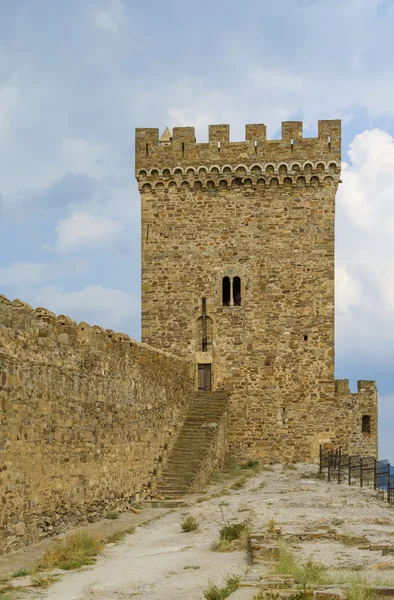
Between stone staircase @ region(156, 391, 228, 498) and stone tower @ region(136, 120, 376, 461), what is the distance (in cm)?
103

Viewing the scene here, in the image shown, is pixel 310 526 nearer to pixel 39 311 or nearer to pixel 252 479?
pixel 39 311

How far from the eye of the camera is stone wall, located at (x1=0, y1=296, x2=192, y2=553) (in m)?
12.6

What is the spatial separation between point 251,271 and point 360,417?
6.64 m

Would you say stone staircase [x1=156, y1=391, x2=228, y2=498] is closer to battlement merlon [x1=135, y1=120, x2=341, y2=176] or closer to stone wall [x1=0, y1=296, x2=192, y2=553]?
stone wall [x1=0, y1=296, x2=192, y2=553]

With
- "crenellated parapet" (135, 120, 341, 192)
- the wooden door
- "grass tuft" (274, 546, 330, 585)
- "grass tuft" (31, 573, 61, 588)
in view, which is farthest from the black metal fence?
"crenellated parapet" (135, 120, 341, 192)

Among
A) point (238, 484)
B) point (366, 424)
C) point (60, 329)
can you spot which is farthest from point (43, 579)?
point (366, 424)

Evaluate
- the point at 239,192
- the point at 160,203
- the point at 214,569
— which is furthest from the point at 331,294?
the point at 214,569

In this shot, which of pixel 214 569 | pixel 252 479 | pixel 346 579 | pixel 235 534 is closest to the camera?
pixel 346 579

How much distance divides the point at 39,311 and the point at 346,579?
23.2 ft

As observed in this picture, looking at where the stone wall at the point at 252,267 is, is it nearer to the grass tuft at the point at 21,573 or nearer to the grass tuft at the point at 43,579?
the grass tuft at the point at 21,573

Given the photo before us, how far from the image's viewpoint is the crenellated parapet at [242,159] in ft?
86.6

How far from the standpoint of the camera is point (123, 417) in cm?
1811

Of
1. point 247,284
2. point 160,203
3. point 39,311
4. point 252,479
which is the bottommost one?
point 252,479

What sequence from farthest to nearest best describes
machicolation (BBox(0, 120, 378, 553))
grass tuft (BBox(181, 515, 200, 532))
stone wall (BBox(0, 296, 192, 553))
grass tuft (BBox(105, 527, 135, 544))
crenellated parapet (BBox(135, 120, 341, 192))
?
crenellated parapet (BBox(135, 120, 341, 192))
machicolation (BBox(0, 120, 378, 553))
grass tuft (BBox(181, 515, 200, 532))
grass tuft (BBox(105, 527, 135, 544))
stone wall (BBox(0, 296, 192, 553))
